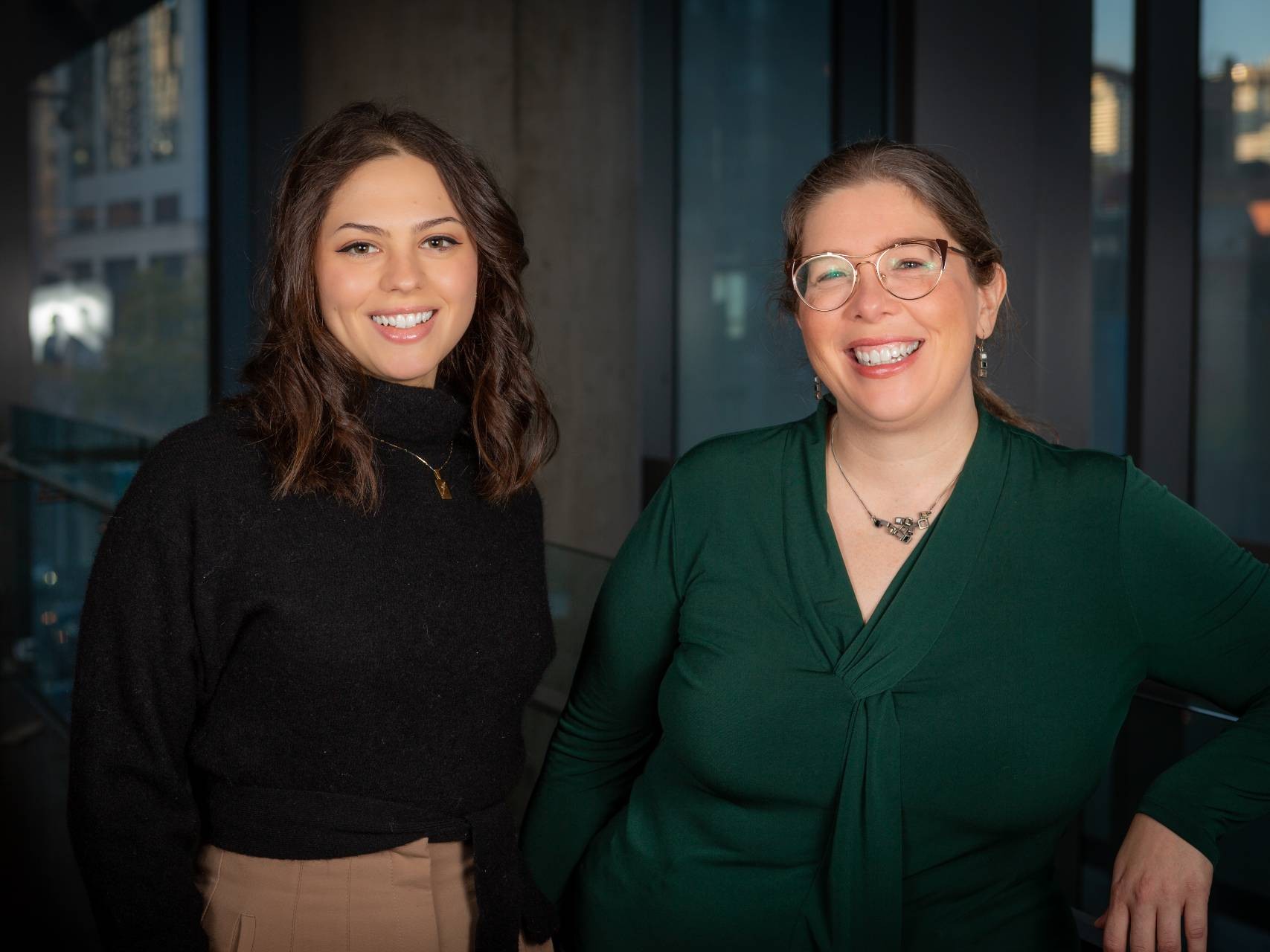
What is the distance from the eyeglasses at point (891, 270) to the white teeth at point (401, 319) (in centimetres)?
57

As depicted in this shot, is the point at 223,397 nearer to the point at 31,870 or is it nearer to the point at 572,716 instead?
the point at 572,716

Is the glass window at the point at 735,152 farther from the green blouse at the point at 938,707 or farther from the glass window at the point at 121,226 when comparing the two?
the green blouse at the point at 938,707

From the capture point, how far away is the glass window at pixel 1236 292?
144 inches

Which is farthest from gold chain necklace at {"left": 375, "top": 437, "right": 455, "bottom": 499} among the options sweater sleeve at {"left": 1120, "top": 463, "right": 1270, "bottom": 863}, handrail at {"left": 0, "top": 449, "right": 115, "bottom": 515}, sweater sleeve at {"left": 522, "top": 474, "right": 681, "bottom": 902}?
handrail at {"left": 0, "top": 449, "right": 115, "bottom": 515}

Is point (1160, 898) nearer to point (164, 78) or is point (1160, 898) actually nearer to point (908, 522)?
point (908, 522)

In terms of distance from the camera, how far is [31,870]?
12.5ft

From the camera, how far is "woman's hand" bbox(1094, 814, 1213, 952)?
1.51 meters

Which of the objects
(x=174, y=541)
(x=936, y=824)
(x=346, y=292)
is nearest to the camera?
(x=174, y=541)

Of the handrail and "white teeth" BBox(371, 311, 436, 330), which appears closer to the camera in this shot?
"white teeth" BBox(371, 311, 436, 330)

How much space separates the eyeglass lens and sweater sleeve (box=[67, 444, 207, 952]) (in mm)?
934

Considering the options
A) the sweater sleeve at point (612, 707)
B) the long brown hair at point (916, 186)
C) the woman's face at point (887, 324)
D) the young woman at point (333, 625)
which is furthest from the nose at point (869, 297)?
the young woman at point (333, 625)

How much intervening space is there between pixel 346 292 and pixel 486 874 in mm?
836

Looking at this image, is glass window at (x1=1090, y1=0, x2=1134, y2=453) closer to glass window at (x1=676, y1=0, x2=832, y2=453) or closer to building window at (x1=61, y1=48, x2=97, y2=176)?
glass window at (x1=676, y1=0, x2=832, y2=453)

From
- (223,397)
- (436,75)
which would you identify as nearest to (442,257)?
(223,397)
